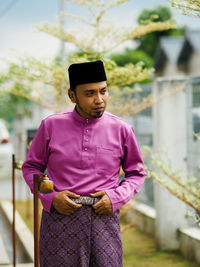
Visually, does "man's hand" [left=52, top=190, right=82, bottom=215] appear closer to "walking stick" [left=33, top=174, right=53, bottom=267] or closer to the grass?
"walking stick" [left=33, top=174, right=53, bottom=267]

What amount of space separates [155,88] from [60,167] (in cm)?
345

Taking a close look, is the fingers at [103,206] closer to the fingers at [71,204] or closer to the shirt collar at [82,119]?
the fingers at [71,204]

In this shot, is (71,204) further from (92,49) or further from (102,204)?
(92,49)

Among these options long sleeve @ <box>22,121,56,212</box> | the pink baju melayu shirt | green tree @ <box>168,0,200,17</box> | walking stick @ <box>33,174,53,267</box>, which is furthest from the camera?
green tree @ <box>168,0,200,17</box>

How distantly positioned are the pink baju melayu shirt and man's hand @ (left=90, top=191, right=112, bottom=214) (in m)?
0.02

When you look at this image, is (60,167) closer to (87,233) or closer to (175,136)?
(87,233)

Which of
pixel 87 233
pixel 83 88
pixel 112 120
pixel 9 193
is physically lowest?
pixel 9 193

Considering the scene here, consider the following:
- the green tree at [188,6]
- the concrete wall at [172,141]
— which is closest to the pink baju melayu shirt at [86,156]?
the green tree at [188,6]

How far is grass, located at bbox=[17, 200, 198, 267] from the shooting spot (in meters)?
5.42

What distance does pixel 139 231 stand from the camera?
7035mm

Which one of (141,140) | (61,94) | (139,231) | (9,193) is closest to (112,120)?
(61,94)

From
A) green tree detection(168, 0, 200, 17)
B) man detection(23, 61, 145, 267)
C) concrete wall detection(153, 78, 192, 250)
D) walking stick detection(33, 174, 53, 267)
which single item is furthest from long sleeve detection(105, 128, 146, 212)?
concrete wall detection(153, 78, 192, 250)

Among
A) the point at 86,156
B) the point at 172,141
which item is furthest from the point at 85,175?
the point at 172,141

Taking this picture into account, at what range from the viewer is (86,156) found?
110 inches
